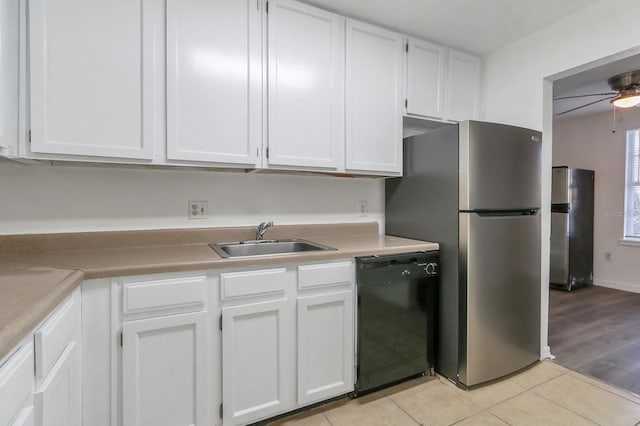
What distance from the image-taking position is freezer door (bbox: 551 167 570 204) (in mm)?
3996

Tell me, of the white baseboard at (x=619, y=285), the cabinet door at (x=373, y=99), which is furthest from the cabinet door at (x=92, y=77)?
the white baseboard at (x=619, y=285)

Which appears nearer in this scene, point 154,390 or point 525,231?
point 154,390

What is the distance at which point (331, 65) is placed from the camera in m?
1.96

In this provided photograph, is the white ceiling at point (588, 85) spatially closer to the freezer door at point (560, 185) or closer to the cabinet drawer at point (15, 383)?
the freezer door at point (560, 185)

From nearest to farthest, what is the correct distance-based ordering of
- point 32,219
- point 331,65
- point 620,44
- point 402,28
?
point 32,219 → point 620,44 → point 331,65 → point 402,28

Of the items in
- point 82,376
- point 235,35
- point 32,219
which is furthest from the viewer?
point 235,35

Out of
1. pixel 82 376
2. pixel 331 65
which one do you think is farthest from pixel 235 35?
pixel 82 376

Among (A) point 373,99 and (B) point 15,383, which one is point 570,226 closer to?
(A) point 373,99

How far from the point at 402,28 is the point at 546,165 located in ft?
4.54

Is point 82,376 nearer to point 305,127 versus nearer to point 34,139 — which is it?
point 34,139

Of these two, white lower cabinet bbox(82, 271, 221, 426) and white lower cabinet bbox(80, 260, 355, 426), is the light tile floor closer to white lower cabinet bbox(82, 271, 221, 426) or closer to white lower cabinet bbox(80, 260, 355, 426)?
white lower cabinet bbox(80, 260, 355, 426)

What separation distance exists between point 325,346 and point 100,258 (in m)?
1.15

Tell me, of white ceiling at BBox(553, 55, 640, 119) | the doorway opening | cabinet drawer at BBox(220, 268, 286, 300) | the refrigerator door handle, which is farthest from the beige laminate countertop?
white ceiling at BBox(553, 55, 640, 119)

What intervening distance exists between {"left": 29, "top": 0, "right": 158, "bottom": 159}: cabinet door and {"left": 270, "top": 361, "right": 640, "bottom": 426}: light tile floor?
160 cm
